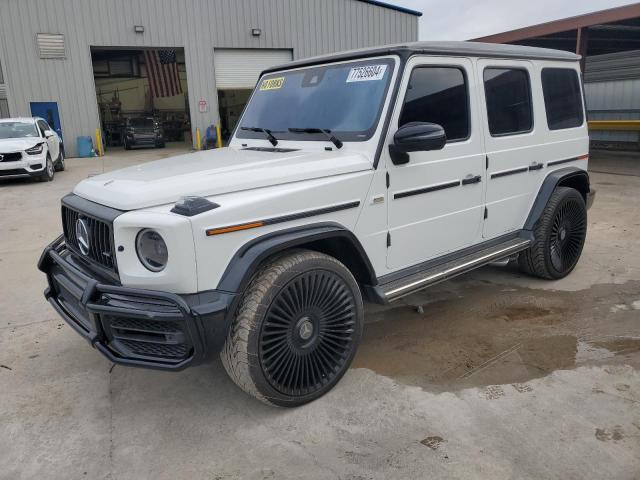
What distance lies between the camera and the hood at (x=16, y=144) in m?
11.5

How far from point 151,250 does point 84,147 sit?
18.8 metres

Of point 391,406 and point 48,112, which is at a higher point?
point 48,112

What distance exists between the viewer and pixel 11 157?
11570mm

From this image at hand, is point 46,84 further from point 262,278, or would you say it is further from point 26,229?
point 262,278

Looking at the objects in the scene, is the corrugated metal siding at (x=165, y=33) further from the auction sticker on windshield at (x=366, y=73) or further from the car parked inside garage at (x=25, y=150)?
the auction sticker on windshield at (x=366, y=73)

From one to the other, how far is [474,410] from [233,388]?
144 cm

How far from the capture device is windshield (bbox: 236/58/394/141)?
10.7 ft

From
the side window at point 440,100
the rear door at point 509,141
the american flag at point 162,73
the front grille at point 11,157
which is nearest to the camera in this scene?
the side window at point 440,100

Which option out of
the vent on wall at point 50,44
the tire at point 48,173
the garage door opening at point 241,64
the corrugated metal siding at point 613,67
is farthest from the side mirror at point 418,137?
the vent on wall at point 50,44

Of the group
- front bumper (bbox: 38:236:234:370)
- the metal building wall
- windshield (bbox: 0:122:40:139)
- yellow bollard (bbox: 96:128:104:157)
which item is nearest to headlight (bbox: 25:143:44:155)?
windshield (bbox: 0:122:40:139)

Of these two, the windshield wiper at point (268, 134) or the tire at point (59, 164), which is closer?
the windshield wiper at point (268, 134)

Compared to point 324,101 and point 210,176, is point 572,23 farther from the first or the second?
point 210,176

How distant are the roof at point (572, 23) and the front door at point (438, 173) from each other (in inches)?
446

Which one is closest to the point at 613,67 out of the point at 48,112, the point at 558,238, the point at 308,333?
the point at 558,238
